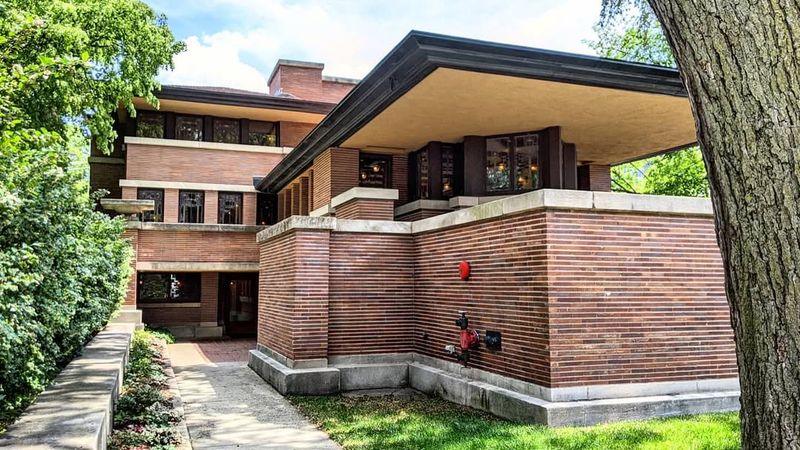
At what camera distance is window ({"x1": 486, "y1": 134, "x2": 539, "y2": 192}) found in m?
13.6

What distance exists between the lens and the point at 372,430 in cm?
786

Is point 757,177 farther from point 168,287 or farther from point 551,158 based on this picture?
point 168,287

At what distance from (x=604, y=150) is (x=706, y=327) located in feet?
27.1

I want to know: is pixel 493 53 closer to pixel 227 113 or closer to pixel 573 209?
pixel 573 209

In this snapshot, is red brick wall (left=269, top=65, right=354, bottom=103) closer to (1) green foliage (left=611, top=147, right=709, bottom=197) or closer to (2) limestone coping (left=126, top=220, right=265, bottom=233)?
(2) limestone coping (left=126, top=220, right=265, bottom=233)

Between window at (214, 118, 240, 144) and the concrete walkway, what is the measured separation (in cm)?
1011

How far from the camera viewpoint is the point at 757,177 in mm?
2275

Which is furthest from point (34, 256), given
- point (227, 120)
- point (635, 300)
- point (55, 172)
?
point (227, 120)

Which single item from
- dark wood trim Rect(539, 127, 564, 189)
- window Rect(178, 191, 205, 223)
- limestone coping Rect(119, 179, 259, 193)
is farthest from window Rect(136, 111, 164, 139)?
dark wood trim Rect(539, 127, 564, 189)

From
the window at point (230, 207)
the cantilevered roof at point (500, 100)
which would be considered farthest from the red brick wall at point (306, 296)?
the window at point (230, 207)

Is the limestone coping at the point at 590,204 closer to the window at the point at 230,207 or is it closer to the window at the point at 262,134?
the window at the point at 230,207

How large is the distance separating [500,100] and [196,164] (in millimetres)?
14332

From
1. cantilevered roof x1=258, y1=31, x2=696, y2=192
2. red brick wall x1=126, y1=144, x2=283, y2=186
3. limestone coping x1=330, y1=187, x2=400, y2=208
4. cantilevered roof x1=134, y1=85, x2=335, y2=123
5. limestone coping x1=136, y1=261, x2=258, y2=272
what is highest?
cantilevered roof x1=134, y1=85, x2=335, y2=123

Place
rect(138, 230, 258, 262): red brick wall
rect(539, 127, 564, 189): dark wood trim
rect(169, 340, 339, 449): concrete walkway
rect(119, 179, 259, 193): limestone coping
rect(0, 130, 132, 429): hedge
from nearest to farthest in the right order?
1. rect(0, 130, 132, 429): hedge
2. rect(169, 340, 339, 449): concrete walkway
3. rect(539, 127, 564, 189): dark wood trim
4. rect(138, 230, 258, 262): red brick wall
5. rect(119, 179, 259, 193): limestone coping
